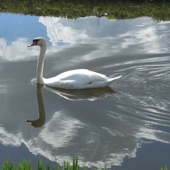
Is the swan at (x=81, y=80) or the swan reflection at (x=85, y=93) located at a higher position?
the swan at (x=81, y=80)

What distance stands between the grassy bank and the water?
2823 millimetres

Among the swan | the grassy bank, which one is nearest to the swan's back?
the swan

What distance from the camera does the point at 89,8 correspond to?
19.1 metres

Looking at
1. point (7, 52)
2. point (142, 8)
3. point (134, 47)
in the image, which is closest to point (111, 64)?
point (134, 47)

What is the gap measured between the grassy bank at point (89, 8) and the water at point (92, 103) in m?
2.82

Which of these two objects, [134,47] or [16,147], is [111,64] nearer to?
[134,47]

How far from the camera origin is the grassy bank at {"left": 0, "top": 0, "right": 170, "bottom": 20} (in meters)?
18.0

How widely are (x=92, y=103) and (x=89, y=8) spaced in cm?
1007

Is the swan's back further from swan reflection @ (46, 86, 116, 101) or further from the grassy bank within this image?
the grassy bank

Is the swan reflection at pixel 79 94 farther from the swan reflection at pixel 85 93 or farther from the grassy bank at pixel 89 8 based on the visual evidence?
the grassy bank at pixel 89 8

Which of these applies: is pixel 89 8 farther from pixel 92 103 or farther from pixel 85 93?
pixel 92 103

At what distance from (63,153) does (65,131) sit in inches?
32.5

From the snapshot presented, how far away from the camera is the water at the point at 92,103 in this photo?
760cm

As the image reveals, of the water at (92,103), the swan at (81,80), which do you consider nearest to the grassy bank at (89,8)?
the water at (92,103)
